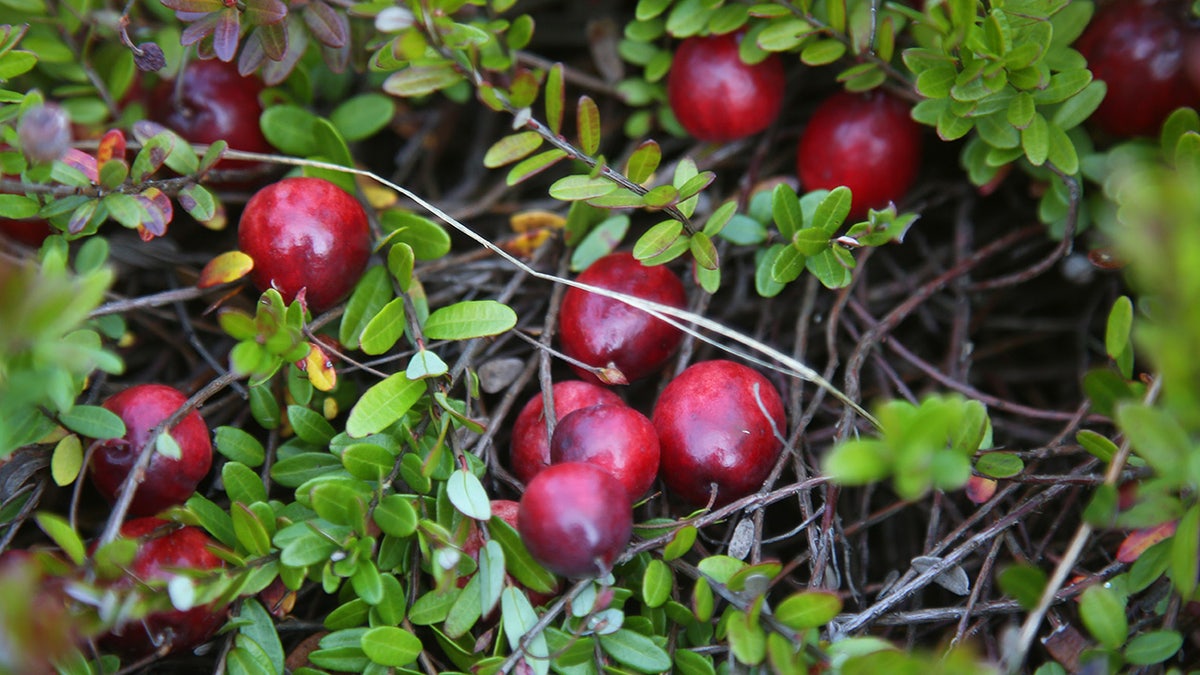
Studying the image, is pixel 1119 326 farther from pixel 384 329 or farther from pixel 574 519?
pixel 384 329

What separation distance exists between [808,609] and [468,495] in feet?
2.02

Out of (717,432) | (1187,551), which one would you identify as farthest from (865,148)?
(1187,551)

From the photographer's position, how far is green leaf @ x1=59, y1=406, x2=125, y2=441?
162 centimetres

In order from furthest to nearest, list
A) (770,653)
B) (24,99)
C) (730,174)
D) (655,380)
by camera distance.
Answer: (730,174) < (655,380) < (24,99) < (770,653)

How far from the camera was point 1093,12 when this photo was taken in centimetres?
196

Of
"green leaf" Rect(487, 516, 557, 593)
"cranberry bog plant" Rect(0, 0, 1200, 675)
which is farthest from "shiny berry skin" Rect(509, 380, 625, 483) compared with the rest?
"green leaf" Rect(487, 516, 557, 593)

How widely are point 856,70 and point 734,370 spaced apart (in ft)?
2.38

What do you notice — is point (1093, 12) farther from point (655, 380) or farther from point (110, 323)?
point (110, 323)

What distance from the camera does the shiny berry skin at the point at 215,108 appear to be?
2.12 metres

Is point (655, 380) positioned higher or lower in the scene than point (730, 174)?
lower

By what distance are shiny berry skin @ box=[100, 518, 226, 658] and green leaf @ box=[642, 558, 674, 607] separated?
0.77 m

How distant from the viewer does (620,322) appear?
1.85 metres

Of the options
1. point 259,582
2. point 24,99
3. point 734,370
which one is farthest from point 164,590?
point 734,370

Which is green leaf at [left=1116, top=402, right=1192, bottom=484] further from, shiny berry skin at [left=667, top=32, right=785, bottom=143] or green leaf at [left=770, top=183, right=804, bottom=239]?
shiny berry skin at [left=667, top=32, right=785, bottom=143]
